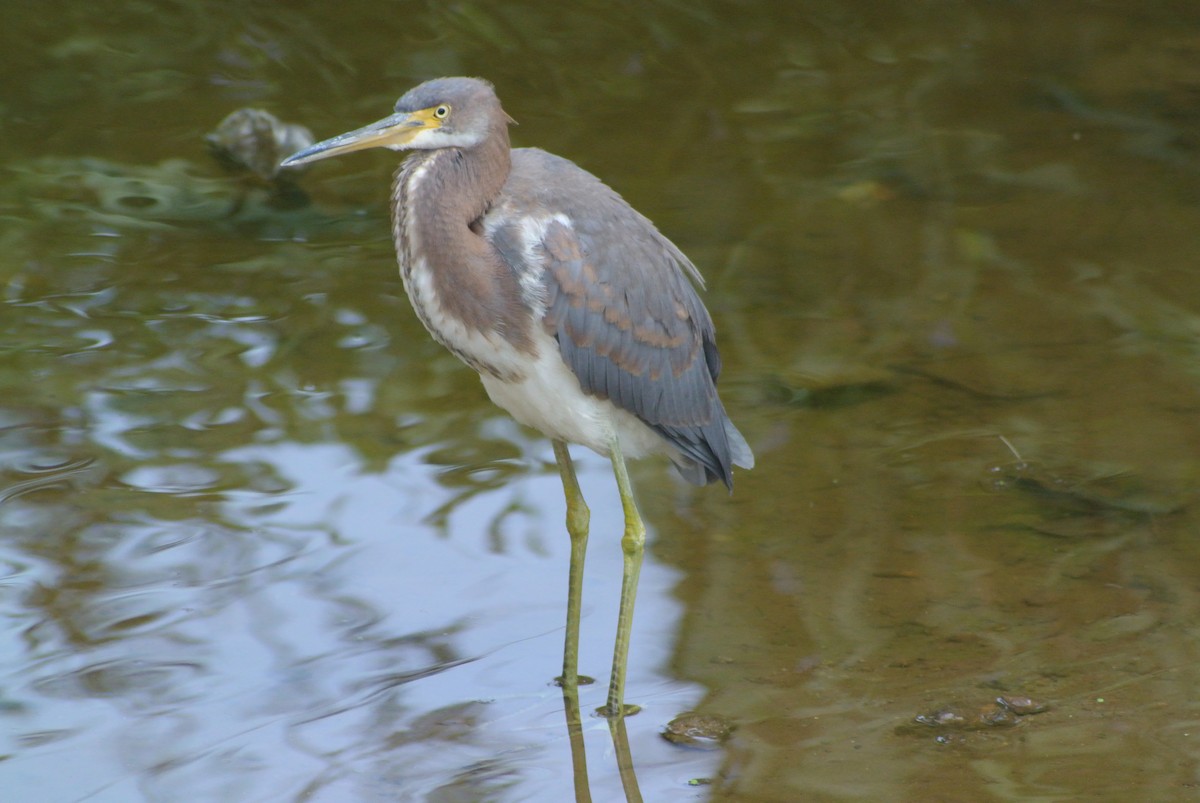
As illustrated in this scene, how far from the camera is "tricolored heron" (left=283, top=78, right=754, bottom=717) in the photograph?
4262 millimetres

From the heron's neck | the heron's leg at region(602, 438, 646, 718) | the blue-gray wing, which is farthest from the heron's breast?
the heron's leg at region(602, 438, 646, 718)

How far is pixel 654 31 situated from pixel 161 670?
663 cm

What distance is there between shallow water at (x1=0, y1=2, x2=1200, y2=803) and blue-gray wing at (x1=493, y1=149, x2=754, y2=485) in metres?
0.80

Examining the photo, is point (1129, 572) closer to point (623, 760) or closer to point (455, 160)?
point (623, 760)

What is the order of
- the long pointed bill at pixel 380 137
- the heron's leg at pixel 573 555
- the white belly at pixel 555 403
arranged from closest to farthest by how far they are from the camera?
the long pointed bill at pixel 380 137 → the white belly at pixel 555 403 → the heron's leg at pixel 573 555

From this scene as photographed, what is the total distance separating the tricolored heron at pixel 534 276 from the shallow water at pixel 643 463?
71 centimetres

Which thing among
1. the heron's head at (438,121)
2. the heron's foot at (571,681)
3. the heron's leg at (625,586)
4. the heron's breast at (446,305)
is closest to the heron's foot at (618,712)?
the heron's leg at (625,586)

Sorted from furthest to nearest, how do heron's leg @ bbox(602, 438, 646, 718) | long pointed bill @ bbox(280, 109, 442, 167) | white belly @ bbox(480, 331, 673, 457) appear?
heron's leg @ bbox(602, 438, 646, 718)
white belly @ bbox(480, 331, 673, 457)
long pointed bill @ bbox(280, 109, 442, 167)

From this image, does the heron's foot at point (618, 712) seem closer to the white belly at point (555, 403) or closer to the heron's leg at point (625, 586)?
the heron's leg at point (625, 586)

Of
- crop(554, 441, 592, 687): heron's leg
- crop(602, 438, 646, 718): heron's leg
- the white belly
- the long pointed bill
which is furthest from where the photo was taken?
crop(554, 441, 592, 687): heron's leg

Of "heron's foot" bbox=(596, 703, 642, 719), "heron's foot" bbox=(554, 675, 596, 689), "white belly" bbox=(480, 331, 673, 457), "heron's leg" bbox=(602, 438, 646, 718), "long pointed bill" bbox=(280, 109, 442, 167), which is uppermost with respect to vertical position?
"long pointed bill" bbox=(280, 109, 442, 167)

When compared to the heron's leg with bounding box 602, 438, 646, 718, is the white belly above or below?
above

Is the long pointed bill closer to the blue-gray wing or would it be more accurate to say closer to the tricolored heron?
the tricolored heron

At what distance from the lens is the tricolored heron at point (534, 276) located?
4.26 metres
